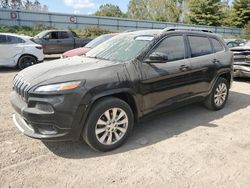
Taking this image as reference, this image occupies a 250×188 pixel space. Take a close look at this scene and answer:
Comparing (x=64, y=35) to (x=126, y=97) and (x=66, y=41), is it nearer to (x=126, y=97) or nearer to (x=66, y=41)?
(x=66, y=41)

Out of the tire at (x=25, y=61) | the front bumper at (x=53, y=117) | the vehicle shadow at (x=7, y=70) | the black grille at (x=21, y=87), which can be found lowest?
the vehicle shadow at (x=7, y=70)

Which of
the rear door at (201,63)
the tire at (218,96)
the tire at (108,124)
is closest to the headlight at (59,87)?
the tire at (108,124)

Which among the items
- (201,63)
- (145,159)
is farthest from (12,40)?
(145,159)

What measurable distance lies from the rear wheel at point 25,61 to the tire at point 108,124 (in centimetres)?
842

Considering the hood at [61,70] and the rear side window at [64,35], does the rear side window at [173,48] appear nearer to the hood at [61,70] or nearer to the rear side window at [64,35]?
the hood at [61,70]

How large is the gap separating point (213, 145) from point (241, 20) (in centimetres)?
4640

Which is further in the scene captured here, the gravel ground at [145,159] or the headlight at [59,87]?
the headlight at [59,87]

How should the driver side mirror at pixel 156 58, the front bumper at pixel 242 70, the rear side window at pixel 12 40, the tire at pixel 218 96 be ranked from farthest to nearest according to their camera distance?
the rear side window at pixel 12 40, the front bumper at pixel 242 70, the tire at pixel 218 96, the driver side mirror at pixel 156 58

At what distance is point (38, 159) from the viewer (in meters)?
3.78

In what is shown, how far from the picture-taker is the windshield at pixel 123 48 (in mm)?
4441

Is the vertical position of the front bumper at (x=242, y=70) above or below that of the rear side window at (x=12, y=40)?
below

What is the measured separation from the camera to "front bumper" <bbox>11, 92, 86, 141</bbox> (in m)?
3.54

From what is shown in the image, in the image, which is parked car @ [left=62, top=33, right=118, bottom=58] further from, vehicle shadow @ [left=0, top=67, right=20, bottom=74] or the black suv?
the black suv

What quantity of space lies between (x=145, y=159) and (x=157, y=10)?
56.1 metres
